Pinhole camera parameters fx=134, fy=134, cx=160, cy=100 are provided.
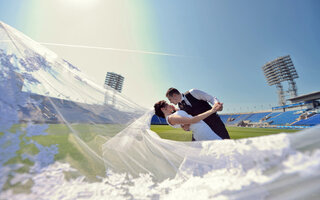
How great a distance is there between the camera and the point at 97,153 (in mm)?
1695

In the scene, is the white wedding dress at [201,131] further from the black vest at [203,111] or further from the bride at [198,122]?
the black vest at [203,111]

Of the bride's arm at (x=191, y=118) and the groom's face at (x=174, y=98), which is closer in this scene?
the bride's arm at (x=191, y=118)

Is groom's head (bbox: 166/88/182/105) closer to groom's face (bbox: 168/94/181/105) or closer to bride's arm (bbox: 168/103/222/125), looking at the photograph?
groom's face (bbox: 168/94/181/105)

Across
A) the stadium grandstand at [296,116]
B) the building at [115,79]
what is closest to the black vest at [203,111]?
the stadium grandstand at [296,116]

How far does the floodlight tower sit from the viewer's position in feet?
113

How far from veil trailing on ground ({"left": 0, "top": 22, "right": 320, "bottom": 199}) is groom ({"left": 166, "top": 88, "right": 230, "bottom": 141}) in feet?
2.45

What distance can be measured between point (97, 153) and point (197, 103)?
1.67 m

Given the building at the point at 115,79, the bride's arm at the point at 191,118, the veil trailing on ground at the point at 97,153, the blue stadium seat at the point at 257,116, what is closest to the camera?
the veil trailing on ground at the point at 97,153

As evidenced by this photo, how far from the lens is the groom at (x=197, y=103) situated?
7.04 feet

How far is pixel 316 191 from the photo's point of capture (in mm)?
685

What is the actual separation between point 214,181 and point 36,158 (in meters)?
1.39

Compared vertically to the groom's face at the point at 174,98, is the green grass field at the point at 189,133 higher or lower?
lower

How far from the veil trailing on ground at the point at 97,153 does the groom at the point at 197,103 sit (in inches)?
29.4

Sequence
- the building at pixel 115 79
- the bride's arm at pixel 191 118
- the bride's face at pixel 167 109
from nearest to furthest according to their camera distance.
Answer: the bride's arm at pixel 191 118 < the bride's face at pixel 167 109 < the building at pixel 115 79
